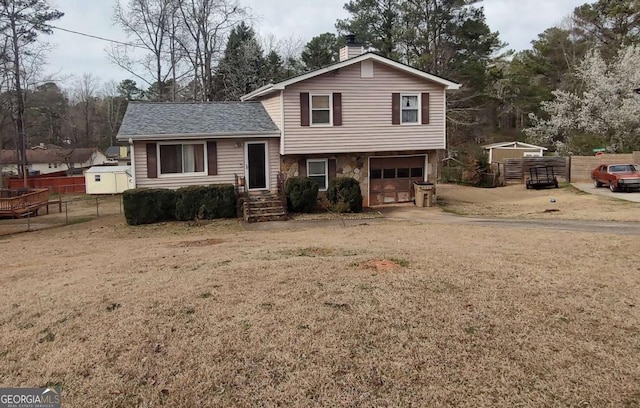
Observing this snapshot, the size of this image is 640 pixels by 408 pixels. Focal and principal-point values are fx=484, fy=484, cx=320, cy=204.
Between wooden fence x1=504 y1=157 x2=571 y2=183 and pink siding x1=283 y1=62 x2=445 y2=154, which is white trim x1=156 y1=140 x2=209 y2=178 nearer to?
pink siding x1=283 y1=62 x2=445 y2=154

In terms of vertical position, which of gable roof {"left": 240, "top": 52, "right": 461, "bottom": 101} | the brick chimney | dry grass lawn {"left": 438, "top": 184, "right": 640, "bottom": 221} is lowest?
dry grass lawn {"left": 438, "top": 184, "right": 640, "bottom": 221}

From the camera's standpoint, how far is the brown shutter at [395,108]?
62.3ft

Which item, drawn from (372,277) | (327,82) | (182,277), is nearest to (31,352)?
(182,277)

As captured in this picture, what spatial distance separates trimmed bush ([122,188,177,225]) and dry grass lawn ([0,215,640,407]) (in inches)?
305

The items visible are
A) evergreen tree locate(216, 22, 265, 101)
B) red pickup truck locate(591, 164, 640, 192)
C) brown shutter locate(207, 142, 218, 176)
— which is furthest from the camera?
evergreen tree locate(216, 22, 265, 101)

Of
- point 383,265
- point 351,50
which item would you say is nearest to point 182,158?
point 351,50

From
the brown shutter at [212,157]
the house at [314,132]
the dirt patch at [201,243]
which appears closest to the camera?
the dirt patch at [201,243]

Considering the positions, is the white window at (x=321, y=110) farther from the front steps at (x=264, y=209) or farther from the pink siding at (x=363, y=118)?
the front steps at (x=264, y=209)

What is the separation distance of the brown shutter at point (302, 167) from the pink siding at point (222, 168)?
830 mm

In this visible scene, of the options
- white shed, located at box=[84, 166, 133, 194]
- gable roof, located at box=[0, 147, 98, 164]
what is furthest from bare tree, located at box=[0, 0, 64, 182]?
gable roof, located at box=[0, 147, 98, 164]

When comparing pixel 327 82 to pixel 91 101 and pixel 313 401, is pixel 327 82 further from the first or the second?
pixel 91 101

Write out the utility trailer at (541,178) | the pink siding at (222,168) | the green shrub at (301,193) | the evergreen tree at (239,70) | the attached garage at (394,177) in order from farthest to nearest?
the evergreen tree at (239,70), the utility trailer at (541,178), the attached garage at (394,177), the green shrub at (301,193), the pink siding at (222,168)

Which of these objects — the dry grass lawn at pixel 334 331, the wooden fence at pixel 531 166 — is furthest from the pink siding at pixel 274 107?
the wooden fence at pixel 531 166

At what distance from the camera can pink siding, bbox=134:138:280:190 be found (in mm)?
17219
